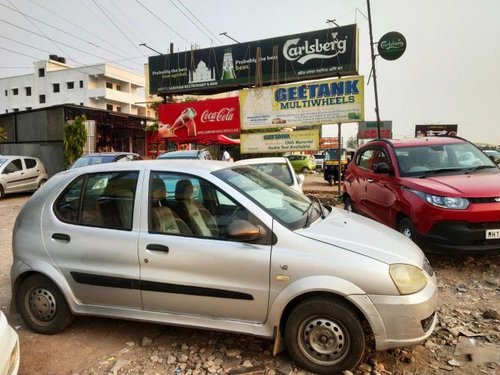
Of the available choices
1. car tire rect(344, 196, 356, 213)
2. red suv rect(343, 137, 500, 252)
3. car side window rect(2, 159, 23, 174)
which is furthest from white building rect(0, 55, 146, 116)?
red suv rect(343, 137, 500, 252)

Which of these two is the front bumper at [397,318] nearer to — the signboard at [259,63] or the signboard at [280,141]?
the signboard at [280,141]

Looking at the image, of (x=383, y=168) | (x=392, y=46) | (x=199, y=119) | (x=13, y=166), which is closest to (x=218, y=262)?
Answer: (x=383, y=168)

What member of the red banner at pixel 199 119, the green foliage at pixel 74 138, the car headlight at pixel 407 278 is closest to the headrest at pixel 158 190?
the car headlight at pixel 407 278

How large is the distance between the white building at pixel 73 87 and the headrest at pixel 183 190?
5143cm

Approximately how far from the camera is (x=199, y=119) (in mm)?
17297

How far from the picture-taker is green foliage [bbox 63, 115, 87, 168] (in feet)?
69.5

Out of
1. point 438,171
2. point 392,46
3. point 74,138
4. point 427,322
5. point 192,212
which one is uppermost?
point 392,46

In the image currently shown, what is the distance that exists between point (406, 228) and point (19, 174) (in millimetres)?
15082

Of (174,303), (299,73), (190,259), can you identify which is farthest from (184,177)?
(299,73)

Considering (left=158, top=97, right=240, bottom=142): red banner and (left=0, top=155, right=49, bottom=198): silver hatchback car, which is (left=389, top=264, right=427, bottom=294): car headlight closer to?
(left=158, top=97, right=240, bottom=142): red banner

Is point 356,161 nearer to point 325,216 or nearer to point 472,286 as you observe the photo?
point 472,286

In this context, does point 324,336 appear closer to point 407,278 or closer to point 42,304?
point 407,278

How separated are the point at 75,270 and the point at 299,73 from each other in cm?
1350

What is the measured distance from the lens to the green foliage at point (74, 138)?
2117cm
